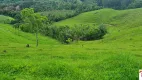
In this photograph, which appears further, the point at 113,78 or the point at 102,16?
the point at 102,16

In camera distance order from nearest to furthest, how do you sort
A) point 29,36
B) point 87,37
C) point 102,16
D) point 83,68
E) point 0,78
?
point 0,78 < point 83,68 < point 87,37 < point 29,36 < point 102,16

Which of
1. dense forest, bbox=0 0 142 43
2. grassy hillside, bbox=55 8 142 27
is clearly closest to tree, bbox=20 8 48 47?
dense forest, bbox=0 0 142 43

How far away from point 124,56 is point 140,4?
6392 inches

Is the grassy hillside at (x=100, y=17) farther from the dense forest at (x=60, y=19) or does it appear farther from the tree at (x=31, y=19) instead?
the tree at (x=31, y=19)

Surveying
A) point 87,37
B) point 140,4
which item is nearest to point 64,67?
point 87,37

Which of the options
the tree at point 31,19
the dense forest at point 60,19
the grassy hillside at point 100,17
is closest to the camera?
the tree at point 31,19

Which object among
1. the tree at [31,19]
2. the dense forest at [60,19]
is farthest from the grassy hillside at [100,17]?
the tree at [31,19]

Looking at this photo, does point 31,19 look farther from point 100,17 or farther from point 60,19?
point 60,19

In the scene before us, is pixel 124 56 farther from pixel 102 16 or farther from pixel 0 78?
pixel 102 16

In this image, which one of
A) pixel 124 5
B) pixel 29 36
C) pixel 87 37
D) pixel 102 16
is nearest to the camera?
pixel 87 37

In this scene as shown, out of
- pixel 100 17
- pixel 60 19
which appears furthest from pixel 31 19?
pixel 60 19

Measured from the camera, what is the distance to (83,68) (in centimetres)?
2133

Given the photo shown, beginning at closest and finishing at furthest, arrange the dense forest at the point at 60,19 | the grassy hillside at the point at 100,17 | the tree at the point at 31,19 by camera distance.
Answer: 1. the tree at the point at 31,19
2. the dense forest at the point at 60,19
3. the grassy hillside at the point at 100,17

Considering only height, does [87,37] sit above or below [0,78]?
below
